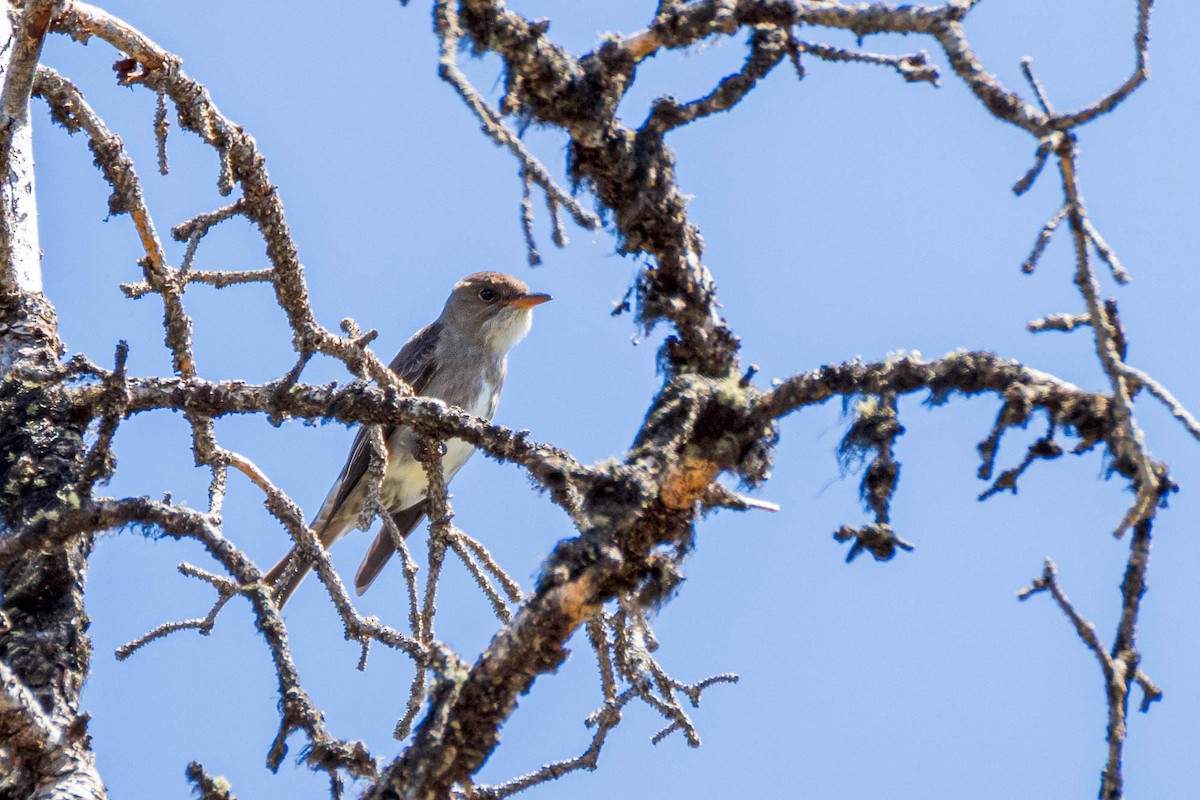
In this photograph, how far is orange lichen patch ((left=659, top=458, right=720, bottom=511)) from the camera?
2586 millimetres

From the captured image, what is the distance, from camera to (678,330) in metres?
2.83

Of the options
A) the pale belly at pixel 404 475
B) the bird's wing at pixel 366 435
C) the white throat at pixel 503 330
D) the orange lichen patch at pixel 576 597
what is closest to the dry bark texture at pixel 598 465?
the orange lichen patch at pixel 576 597

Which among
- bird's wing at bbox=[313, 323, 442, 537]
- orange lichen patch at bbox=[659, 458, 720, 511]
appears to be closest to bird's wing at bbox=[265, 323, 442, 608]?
bird's wing at bbox=[313, 323, 442, 537]

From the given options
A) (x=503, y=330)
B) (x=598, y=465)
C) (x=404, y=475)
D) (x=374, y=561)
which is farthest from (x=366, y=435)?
(x=598, y=465)

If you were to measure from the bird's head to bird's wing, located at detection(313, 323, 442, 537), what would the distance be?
7.5 inches

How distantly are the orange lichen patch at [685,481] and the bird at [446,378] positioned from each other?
4.97m

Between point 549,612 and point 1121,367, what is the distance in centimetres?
101

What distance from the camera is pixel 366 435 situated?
7145 mm

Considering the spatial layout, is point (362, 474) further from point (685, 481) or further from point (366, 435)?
point (685, 481)

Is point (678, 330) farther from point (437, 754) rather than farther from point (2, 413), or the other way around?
point (2, 413)

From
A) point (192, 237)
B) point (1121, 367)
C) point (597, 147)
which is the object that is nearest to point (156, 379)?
point (192, 237)

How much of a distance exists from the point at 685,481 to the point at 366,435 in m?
4.74

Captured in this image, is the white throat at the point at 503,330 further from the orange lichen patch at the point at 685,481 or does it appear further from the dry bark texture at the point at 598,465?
the orange lichen patch at the point at 685,481

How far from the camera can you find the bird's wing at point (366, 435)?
7480 mm
